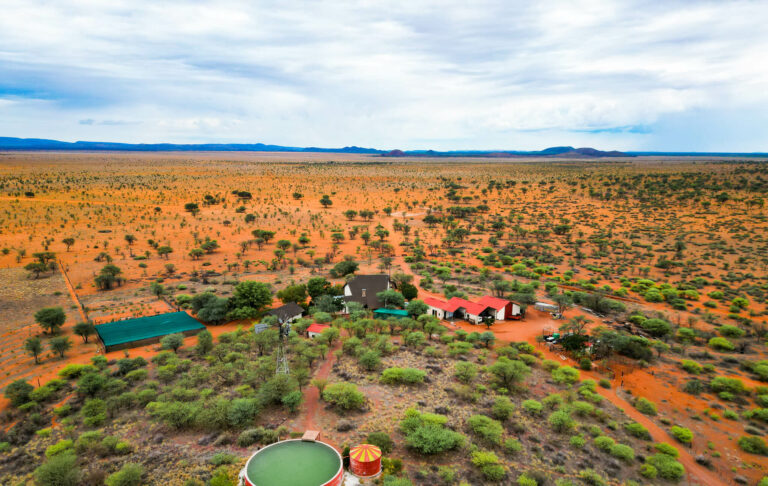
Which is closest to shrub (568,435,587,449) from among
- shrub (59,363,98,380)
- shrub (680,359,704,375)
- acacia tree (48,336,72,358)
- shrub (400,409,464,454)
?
shrub (400,409,464,454)

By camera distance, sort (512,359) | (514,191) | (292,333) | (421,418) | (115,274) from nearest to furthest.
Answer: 1. (421,418)
2. (512,359)
3. (292,333)
4. (115,274)
5. (514,191)

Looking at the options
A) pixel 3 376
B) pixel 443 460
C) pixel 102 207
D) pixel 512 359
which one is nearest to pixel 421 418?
pixel 443 460

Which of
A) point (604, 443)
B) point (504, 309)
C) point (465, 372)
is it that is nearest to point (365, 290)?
point (504, 309)

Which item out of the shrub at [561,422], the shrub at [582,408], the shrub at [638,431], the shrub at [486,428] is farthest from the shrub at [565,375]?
the shrub at [486,428]

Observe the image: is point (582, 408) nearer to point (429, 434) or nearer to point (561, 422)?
point (561, 422)

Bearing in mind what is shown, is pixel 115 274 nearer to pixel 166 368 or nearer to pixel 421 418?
pixel 166 368

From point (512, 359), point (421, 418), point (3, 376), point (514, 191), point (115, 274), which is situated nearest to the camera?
point (421, 418)

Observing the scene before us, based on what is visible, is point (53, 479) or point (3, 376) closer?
point (53, 479)

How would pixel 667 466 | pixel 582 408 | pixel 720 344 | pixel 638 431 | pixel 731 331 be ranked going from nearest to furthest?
pixel 667 466 < pixel 638 431 < pixel 582 408 < pixel 720 344 < pixel 731 331
